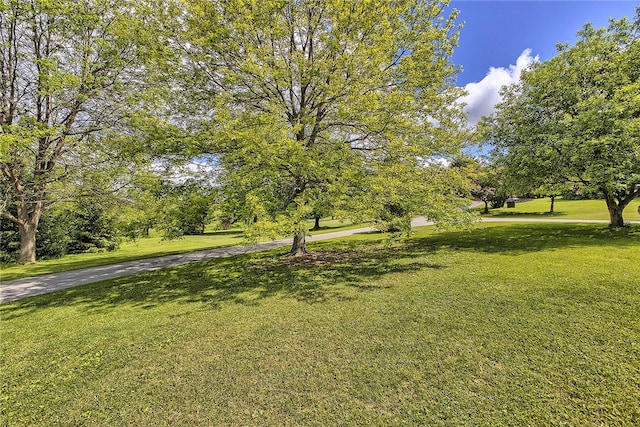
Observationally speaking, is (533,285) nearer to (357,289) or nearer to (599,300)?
(599,300)

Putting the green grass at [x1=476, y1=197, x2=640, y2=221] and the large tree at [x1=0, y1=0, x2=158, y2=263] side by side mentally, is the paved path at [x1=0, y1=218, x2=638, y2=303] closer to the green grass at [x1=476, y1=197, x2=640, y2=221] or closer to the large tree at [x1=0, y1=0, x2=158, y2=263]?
the large tree at [x1=0, y1=0, x2=158, y2=263]

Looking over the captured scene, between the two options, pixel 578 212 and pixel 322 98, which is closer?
pixel 322 98

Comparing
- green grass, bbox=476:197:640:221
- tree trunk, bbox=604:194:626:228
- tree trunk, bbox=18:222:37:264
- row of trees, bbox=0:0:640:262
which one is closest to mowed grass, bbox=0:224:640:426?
row of trees, bbox=0:0:640:262

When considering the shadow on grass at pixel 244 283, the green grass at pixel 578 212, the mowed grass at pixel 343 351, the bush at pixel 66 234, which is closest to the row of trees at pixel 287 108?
the shadow on grass at pixel 244 283

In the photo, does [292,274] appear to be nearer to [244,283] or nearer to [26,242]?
[244,283]

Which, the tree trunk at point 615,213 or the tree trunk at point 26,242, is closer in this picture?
the tree trunk at point 615,213

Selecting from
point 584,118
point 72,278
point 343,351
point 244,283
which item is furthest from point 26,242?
point 584,118

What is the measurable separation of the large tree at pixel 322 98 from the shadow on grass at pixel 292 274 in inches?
81.2

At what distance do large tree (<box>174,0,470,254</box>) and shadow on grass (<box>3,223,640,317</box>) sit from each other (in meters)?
2.06

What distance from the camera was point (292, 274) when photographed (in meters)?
9.01

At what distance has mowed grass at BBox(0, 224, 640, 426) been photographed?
307 centimetres

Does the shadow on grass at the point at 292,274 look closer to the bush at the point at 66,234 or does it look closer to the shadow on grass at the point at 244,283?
the shadow on grass at the point at 244,283

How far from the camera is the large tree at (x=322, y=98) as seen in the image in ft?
22.6

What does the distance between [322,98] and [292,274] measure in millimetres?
5872
